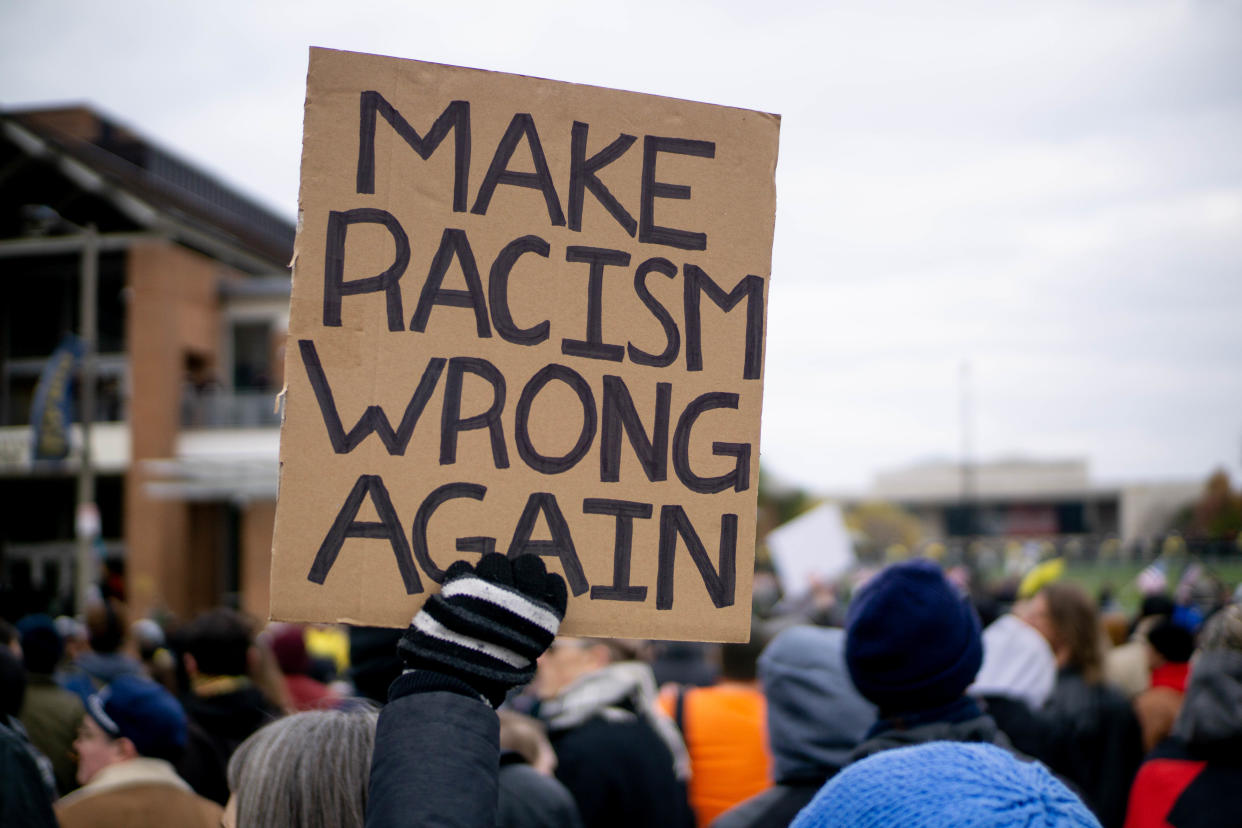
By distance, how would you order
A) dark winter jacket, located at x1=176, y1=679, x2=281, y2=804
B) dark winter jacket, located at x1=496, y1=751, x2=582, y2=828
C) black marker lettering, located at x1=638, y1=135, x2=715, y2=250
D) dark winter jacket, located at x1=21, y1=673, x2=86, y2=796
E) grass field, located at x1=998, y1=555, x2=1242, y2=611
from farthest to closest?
grass field, located at x1=998, y1=555, x2=1242, y2=611 < dark winter jacket, located at x1=21, y1=673, x2=86, y2=796 < dark winter jacket, located at x1=176, y1=679, x2=281, y2=804 < dark winter jacket, located at x1=496, y1=751, x2=582, y2=828 < black marker lettering, located at x1=638, y1=135, x2=715, y2=250

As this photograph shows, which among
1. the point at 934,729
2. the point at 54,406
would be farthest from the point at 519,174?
the point at 54,406

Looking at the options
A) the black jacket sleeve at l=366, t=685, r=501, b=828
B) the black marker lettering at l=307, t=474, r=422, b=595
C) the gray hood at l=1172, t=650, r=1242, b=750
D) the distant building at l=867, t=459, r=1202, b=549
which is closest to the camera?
the black jacket sleeve at l=366, t=685, r=501, b=828

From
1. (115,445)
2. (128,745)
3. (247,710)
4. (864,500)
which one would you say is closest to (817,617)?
(247,710)

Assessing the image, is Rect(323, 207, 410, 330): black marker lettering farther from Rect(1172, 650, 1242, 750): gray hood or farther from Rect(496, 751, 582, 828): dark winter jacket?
Rect(1172, 650, 1242, 750): gray hood

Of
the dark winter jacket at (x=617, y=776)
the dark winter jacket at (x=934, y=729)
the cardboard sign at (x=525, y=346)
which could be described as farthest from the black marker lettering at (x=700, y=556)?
the dark winter jacket at (x=617, y=776)

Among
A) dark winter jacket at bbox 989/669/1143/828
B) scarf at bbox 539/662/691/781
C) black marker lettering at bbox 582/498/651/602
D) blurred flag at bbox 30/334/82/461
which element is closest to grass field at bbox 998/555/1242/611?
dark winter jacket at bbox 989/669/1143/828

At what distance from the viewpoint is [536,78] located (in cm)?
177

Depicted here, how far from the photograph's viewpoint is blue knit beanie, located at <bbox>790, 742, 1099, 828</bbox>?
1015mm

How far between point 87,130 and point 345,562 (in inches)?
1175

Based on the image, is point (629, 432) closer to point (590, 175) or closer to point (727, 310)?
point (727, 310)

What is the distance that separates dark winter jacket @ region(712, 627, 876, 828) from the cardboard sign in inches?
43.7

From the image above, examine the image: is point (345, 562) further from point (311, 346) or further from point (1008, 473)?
point (1008, 473)

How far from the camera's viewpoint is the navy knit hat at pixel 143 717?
3027mm

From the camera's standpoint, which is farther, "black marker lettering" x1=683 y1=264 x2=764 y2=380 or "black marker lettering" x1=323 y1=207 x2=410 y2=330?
"black marker lettering" x1=683 y1=264 x2=764 y2=380
